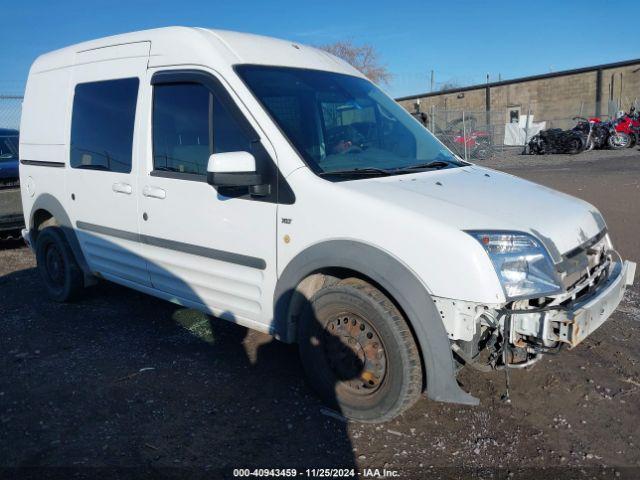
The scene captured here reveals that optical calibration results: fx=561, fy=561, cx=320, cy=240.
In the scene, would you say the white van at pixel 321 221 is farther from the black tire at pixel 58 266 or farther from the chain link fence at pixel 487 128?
the chain link fence at pixel 487 128

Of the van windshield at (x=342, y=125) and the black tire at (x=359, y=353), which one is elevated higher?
the van windshield at (x=342, y=125)

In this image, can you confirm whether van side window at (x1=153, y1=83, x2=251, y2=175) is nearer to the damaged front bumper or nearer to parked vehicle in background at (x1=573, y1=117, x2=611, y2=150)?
the damaged front bumper

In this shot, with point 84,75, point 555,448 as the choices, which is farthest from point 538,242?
point 84,75

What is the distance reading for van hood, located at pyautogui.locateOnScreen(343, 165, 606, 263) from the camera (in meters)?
2.90

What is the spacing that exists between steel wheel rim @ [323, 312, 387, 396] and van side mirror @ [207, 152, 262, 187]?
96 cm

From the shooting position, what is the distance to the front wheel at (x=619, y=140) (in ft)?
74.5

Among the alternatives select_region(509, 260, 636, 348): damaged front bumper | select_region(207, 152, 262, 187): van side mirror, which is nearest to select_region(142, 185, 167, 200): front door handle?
select_region(207, 152, 262, 187): van side mirror

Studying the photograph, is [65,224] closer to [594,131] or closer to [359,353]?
[359,353]

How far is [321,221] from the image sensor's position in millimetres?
3172

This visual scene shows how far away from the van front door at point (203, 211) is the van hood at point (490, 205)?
2.37 feet

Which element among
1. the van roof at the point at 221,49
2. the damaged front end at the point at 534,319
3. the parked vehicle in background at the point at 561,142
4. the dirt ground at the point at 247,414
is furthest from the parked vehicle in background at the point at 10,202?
the parked vehicle in background at the point at 561,142

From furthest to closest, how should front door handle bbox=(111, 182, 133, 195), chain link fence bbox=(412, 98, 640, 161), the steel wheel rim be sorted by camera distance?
chain link fence bbox=(412, 98, 640, 161)
front door handle bbox=(111, 182, 133, 195)
the steel wheel rim

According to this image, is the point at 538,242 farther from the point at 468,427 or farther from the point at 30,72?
the point at 30,72

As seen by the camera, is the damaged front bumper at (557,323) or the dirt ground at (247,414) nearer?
the damaged front bumper at (557,323)
